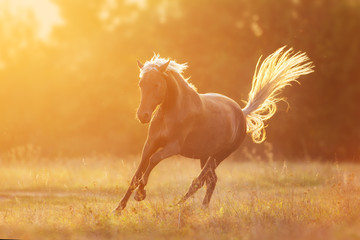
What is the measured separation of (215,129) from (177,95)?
1.13m

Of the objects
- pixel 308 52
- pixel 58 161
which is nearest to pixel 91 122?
pixel 58 161

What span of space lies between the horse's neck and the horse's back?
0.28m

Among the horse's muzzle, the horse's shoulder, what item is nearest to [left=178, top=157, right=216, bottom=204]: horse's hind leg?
the horse's shoulder

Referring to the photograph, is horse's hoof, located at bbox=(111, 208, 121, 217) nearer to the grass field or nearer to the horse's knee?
the grass field

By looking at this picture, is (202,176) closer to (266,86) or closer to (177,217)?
(177,217)

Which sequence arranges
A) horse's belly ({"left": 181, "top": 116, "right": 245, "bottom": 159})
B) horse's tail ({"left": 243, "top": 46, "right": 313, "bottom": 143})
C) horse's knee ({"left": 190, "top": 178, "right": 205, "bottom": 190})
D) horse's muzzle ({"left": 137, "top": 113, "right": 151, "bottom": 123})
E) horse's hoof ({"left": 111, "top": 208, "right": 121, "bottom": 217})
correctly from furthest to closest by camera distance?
horse's tail ({"left": 243, "top": 46, "right": 313, "bottom": 143}), horse's knee ({"left": 190, "top": 178, "right": 205, "bottom": 190}), horse's belly ({"left": 181, "top": 116, "right": 245, "bottom": 159}), horse's hoof ({"left": 111, "top": 208, "right": 121, "bottom": 217}), horse's muzzle ({"left": 137, "top": 113, "right": 151, "bottom": 123})

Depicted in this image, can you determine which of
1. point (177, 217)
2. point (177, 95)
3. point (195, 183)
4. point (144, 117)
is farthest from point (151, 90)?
point (195, 183)

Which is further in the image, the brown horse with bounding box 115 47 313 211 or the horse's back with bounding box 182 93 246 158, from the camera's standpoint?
the horse's back with bounding box 182 93 246 158

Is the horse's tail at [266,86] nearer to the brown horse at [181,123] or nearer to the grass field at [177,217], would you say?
the brown horse at [181,123]

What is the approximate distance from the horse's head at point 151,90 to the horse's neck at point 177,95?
219mm

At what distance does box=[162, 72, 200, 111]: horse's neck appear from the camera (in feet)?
27.0

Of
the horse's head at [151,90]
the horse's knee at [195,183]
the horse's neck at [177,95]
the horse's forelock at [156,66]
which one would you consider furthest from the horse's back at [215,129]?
the horse's head at [151,90]

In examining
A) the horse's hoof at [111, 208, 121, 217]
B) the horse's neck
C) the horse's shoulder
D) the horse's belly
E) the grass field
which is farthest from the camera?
the horse's shoulder

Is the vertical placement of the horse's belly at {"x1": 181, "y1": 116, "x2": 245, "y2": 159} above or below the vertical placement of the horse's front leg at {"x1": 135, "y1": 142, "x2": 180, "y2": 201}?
above
